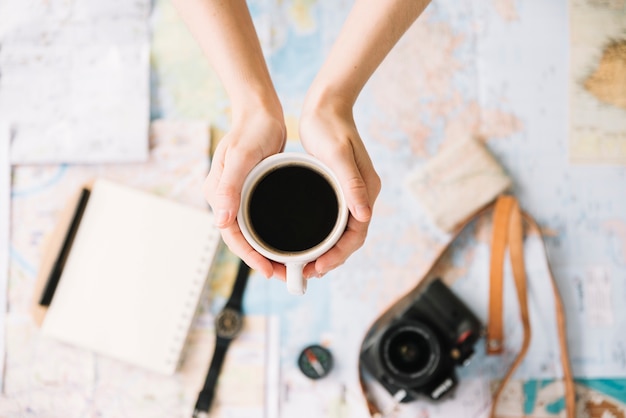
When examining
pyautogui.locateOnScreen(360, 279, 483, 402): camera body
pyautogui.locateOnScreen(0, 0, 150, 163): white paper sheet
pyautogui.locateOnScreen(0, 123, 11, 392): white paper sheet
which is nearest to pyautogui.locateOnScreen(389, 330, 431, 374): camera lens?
pyautogui.locateOnScreen(360, 279, 483, 402): camera body

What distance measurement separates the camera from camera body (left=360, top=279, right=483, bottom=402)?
666 millimetres

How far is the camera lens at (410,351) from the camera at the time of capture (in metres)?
0.66

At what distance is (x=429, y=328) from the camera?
678 millimetres

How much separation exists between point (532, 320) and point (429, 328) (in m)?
0.16

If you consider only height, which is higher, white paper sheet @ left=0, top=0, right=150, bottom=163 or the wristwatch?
white paper sheet @ left=0, top=0, right=150, bottom=163

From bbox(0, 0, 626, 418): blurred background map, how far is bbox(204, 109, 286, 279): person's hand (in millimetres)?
230

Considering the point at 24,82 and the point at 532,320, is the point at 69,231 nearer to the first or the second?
the point at 24,82

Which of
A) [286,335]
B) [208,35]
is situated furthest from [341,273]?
[208,35]

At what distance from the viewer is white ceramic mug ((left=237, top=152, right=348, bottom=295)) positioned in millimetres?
455

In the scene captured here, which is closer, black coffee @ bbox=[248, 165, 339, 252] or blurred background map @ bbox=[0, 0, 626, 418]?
black coffee @ bbox=[248, 165, 339, 252]

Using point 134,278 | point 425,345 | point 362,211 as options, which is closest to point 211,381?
point 134,278

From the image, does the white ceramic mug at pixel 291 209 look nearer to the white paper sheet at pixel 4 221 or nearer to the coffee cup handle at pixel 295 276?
the coffee cup handle at pixel 295 276

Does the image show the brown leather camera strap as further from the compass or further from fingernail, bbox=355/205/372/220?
fingernail, bbox=355/205/372/220

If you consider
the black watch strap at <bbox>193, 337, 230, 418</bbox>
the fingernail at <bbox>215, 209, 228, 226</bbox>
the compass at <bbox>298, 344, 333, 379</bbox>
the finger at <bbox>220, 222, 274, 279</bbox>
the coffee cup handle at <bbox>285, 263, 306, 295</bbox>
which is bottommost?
the black watch strap at <bbox>193, 337, 230, 418</bbox>
